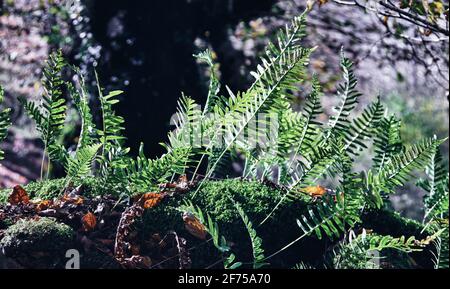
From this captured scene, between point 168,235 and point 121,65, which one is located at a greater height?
point 168,235

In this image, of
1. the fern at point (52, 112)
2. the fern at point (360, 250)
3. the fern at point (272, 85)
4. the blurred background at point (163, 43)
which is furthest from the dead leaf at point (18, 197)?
the blurred background at point (163, 43)

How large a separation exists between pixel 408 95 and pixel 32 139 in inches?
221

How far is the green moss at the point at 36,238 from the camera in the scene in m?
2.13

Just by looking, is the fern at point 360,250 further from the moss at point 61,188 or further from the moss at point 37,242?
the moss at point 37,242

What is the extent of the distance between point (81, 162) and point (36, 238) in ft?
1.16

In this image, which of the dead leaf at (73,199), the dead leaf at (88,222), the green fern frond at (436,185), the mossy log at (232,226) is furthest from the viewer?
the green fern frond at (436,185)

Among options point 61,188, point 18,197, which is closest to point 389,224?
point 61,188

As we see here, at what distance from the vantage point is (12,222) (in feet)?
7.51

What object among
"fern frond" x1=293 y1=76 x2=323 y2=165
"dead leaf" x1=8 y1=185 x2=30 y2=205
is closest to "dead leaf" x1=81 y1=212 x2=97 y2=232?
"dead leaf" x1=8 y1=185 x2=30 y2=205

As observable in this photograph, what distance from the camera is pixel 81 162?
2.40 m

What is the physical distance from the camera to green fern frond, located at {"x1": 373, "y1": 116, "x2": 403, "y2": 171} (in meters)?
2.80

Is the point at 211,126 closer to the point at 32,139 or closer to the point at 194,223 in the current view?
the point at 194,223

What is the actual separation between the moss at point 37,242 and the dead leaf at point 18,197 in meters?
0.20
